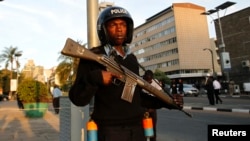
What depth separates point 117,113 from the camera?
6.75ft

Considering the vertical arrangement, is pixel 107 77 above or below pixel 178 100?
above

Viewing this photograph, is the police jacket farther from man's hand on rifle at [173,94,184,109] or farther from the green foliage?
the green foliage

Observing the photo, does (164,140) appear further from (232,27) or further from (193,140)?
(232,27)

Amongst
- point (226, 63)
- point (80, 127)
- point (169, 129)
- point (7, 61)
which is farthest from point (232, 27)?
point (7, 61)

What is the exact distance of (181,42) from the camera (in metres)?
68.9

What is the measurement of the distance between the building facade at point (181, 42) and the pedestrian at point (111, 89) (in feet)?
220

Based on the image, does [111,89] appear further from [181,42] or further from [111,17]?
[181,42]

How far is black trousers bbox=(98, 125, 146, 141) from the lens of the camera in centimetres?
203

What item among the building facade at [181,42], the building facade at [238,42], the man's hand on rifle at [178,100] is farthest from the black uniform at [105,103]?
the building facade at [181,42]

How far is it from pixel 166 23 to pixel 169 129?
65686mm

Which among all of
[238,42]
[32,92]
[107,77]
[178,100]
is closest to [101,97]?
[107,77]

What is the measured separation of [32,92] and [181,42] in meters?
57.7

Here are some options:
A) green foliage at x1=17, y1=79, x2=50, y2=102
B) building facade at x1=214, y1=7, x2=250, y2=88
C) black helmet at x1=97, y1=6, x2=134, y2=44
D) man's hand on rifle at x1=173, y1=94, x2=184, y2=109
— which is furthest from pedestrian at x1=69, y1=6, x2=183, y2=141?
building facade at x1=214, y1=7, x2=250, y2=88

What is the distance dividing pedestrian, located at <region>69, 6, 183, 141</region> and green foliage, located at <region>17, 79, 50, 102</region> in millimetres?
12825
